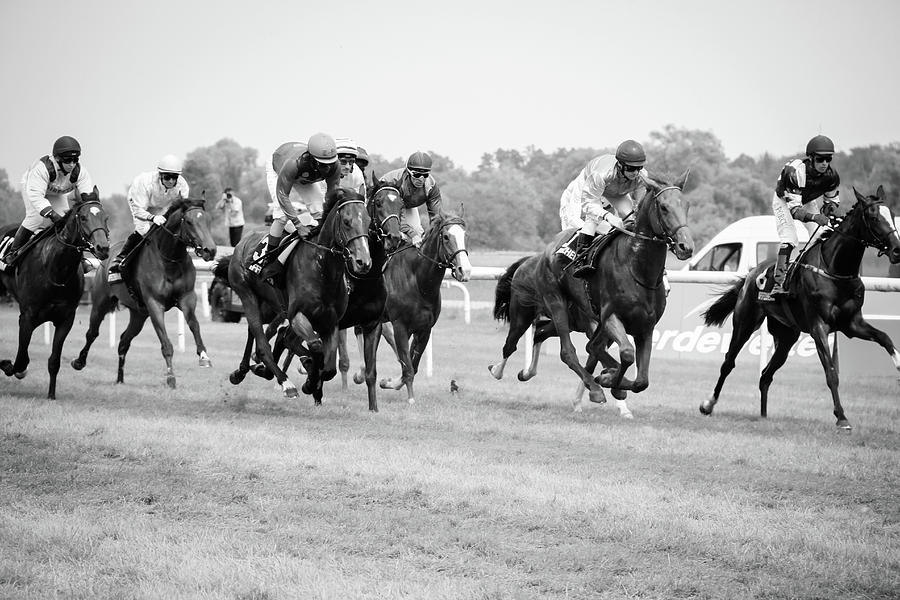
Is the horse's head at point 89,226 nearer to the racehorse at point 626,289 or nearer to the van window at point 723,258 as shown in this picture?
the racehorse at point 626,289

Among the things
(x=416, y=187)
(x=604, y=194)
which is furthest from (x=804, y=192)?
(x=416, y=187)

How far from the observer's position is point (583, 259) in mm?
10578

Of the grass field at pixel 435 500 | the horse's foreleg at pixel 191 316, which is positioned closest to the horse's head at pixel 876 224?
the grass field at pixel 435 500

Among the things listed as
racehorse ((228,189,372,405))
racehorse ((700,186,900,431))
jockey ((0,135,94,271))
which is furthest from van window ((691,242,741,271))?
jockey ((0,135,94,271))

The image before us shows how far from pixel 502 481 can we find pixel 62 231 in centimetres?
648

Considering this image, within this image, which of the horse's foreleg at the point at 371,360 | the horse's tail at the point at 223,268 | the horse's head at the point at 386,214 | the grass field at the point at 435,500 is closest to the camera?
the grass field at the point at 435,500

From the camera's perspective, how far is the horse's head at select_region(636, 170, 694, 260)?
9008mm

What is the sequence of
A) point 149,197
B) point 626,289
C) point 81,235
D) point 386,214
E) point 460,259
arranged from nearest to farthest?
point 386,214 → point 626,289 → point 81,235 → point 460,259 → point 149,197

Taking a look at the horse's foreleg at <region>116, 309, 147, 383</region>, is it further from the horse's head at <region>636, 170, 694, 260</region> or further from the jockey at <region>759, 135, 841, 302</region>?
the jockey at <region>759, 135, 841, 302</region>

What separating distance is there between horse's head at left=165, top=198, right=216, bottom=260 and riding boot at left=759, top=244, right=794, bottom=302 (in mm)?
6210

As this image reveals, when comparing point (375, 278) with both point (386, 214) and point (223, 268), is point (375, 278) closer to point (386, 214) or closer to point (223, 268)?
point (386, 214)

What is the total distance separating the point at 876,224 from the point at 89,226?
313 inches

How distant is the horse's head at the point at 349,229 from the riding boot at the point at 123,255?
3957mm

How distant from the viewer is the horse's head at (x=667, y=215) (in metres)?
9.01
